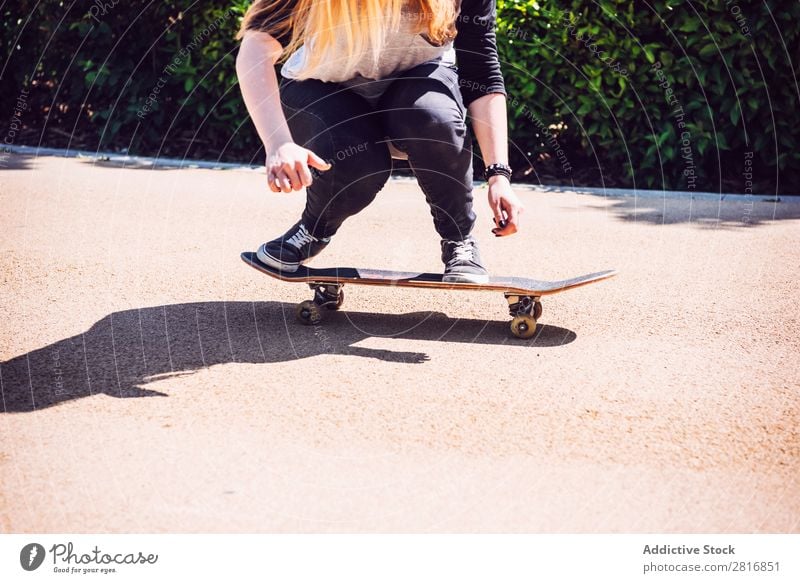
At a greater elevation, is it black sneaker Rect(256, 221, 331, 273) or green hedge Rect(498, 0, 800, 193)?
green hedge Rect(498, 0, 800, 193)

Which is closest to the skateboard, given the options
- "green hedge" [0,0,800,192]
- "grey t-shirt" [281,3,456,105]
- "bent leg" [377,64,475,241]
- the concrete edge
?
"bent leg" [377,64,475,241]

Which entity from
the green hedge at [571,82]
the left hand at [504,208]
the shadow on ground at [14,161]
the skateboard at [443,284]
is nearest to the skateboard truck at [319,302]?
the skateboard at [443,284]

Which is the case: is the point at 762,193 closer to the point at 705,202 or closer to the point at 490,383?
the point at 705,202

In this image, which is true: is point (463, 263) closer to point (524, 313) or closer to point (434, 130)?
point (524, 313)

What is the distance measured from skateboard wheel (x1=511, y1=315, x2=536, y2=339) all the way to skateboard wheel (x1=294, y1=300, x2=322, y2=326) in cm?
79

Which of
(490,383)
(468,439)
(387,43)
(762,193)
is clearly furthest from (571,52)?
(468,439)

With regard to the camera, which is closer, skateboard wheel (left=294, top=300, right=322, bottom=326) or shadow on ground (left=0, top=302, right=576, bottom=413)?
shadow on ground (left=0, top=302, right=576, bottom=413)

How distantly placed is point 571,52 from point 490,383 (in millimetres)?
4546

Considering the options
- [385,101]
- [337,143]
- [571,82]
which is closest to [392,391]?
[337,143]

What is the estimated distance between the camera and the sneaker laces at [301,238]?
379 centimetres

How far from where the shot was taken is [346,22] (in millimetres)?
3492

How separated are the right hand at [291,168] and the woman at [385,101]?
0.45 meters

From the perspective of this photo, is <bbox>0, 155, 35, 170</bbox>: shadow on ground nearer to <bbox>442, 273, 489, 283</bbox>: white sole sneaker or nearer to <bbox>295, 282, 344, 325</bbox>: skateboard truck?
<bbox>295, 282, 344, 325</bbox>: skateboard truck

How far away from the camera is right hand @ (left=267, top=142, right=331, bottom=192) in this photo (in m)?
2.90
